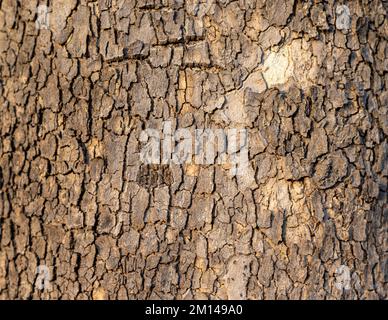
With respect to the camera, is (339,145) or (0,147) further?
(0,147)

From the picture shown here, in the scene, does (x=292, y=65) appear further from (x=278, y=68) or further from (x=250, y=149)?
(x=250, y=149)

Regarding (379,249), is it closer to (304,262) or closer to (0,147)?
(304,262)

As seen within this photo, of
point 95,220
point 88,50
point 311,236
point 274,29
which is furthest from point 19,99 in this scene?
point 311,236

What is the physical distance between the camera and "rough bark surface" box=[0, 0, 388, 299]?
1.76 metres

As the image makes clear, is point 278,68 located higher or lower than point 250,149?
higher

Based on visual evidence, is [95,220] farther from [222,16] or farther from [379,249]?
[379,249]

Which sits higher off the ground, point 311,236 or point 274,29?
point 274,29

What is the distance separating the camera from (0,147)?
80.0 inches

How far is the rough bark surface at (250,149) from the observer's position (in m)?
1.76

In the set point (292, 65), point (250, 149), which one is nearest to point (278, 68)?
point (292, 65)

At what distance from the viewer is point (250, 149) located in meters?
1.76

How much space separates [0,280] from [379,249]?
1.23 metres
